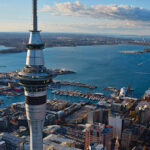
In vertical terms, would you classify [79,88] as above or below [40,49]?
below

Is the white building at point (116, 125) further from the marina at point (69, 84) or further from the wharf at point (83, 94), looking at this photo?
the marina at point (69, 84)

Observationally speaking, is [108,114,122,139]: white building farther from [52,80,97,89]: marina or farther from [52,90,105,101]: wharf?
[52,80,97,89]: marina

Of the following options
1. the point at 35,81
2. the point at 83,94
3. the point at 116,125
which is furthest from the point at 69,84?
the point at 35,81

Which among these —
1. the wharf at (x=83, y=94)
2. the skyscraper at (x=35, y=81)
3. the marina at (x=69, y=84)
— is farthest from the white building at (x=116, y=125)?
the marina at (x=69, y=84)

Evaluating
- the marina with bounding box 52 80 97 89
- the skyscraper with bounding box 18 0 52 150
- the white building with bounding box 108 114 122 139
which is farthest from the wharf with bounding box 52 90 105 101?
the skyscraper with bounding box 18 0 52 150

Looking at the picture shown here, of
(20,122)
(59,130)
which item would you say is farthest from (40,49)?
(20,122)

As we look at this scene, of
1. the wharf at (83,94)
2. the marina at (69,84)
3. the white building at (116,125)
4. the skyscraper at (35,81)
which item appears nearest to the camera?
the skyscraper at (35,81)

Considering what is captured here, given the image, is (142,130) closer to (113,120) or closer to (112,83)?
(113,120)

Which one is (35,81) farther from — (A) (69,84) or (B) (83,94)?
(A) (69,84)
